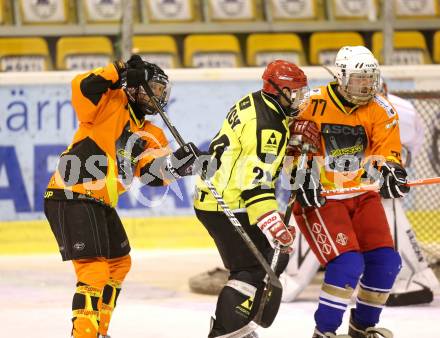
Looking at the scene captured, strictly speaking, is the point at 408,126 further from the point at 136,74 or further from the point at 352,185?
the point at 136,74

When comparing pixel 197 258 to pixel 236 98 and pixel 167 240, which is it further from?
pixel 236 98

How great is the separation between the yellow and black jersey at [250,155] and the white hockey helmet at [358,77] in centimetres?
42

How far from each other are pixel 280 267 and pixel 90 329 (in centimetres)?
80

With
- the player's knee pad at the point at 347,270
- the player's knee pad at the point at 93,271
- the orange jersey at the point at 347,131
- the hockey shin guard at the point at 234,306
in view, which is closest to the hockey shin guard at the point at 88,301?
the player's knee pad at the point at 93,271

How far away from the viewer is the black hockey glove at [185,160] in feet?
15.2

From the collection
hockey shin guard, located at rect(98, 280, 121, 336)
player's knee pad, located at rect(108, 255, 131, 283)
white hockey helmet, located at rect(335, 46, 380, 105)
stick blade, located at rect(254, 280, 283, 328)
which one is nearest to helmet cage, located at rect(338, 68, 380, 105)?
white hockey helmet, located at rect(335, 46, 380, 105)

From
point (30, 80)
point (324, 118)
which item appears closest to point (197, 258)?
point (30, 80)

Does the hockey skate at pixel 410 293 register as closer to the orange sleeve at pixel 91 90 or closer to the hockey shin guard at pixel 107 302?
the hockey shin guard at pixel 107 302

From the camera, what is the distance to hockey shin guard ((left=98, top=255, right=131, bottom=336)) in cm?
476

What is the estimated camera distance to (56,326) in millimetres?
5367

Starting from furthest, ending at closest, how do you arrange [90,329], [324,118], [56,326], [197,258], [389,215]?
[197,258]
[389,215]
[56,326]
[324,118]
[90,329]

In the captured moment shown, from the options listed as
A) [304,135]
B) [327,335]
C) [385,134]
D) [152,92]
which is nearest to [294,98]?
[304,135]

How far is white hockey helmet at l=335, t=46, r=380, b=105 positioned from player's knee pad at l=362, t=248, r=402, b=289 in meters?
0.63

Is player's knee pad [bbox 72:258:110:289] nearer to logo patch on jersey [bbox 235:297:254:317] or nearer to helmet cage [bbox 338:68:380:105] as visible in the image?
logo patch on jersey [bbox 235:297:254:317]
